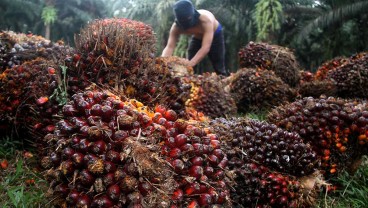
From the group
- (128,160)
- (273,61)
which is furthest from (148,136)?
(273,61)

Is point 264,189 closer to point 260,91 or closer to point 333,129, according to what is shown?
point 333,129

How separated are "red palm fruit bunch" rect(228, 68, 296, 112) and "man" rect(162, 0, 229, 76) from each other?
1061 millimetres

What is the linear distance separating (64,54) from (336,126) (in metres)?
1.64

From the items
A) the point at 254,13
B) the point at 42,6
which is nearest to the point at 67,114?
the point at 254,13

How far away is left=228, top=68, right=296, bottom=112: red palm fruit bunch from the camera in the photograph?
417cm

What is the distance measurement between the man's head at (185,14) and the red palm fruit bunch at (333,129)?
3.69 metres

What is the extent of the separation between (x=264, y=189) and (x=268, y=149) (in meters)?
0.21

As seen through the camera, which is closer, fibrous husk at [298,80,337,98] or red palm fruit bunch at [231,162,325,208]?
red palm fruit bunch at [231,162,325,208]

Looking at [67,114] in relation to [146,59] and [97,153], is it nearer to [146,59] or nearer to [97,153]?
[97,153]

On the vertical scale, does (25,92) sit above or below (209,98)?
above

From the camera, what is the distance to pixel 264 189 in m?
1.84

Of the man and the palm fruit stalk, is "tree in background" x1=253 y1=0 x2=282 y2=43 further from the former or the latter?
the palm fruit stalk

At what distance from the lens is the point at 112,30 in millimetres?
1961

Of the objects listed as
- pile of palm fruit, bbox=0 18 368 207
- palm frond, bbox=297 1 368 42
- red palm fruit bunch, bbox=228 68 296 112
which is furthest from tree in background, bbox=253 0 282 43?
pile of palm fruit, bbox=0 18 368 207
